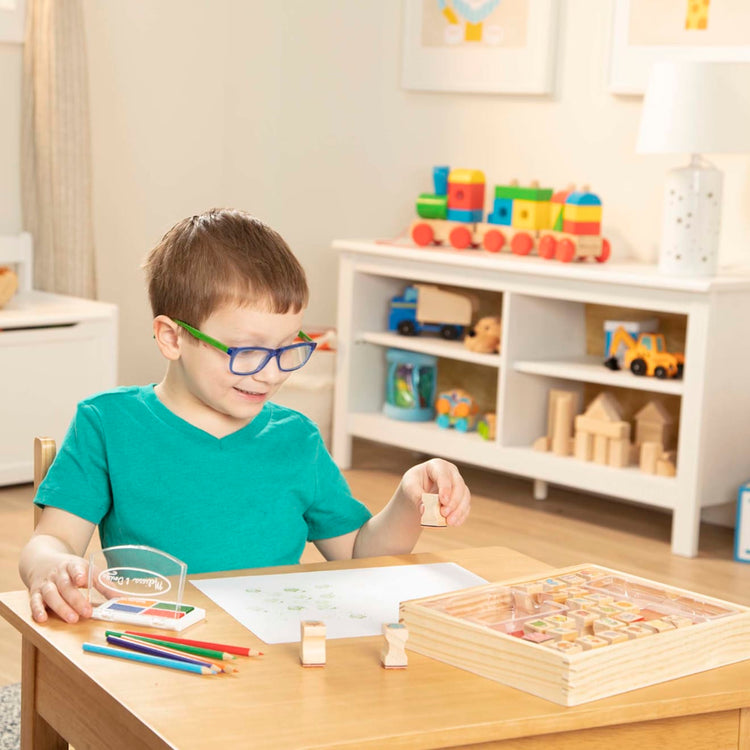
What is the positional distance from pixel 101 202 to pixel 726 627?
148 inches

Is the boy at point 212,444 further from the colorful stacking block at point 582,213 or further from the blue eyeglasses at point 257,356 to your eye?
the colorful stacking block at point 582,213

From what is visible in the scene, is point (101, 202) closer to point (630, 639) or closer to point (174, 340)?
point (174, 340)

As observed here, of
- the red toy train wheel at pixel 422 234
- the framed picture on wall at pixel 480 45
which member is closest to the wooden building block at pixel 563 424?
the red toy train wheel at pixel 422 234

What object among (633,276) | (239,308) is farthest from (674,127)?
(239,308)

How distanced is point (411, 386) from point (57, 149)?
4.48 ft

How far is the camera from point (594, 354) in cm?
390

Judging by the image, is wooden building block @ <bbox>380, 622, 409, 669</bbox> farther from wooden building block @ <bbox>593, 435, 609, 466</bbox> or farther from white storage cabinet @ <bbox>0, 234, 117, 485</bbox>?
white storage cabinet @ <bbox>0, 234, 117, 485</bbox>

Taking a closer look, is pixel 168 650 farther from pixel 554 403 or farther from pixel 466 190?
pixel 466 190

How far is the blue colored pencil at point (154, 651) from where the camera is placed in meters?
0.97

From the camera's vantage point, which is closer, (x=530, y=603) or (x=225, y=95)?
(x=530, y=603)

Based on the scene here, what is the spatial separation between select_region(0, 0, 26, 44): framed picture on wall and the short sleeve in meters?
3.06

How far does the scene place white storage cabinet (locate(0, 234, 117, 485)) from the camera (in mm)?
3686

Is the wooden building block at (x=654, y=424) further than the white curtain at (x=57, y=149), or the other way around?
the white curtain at (x=57, y=149)

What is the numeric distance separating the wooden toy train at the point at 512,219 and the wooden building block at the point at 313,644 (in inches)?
107
